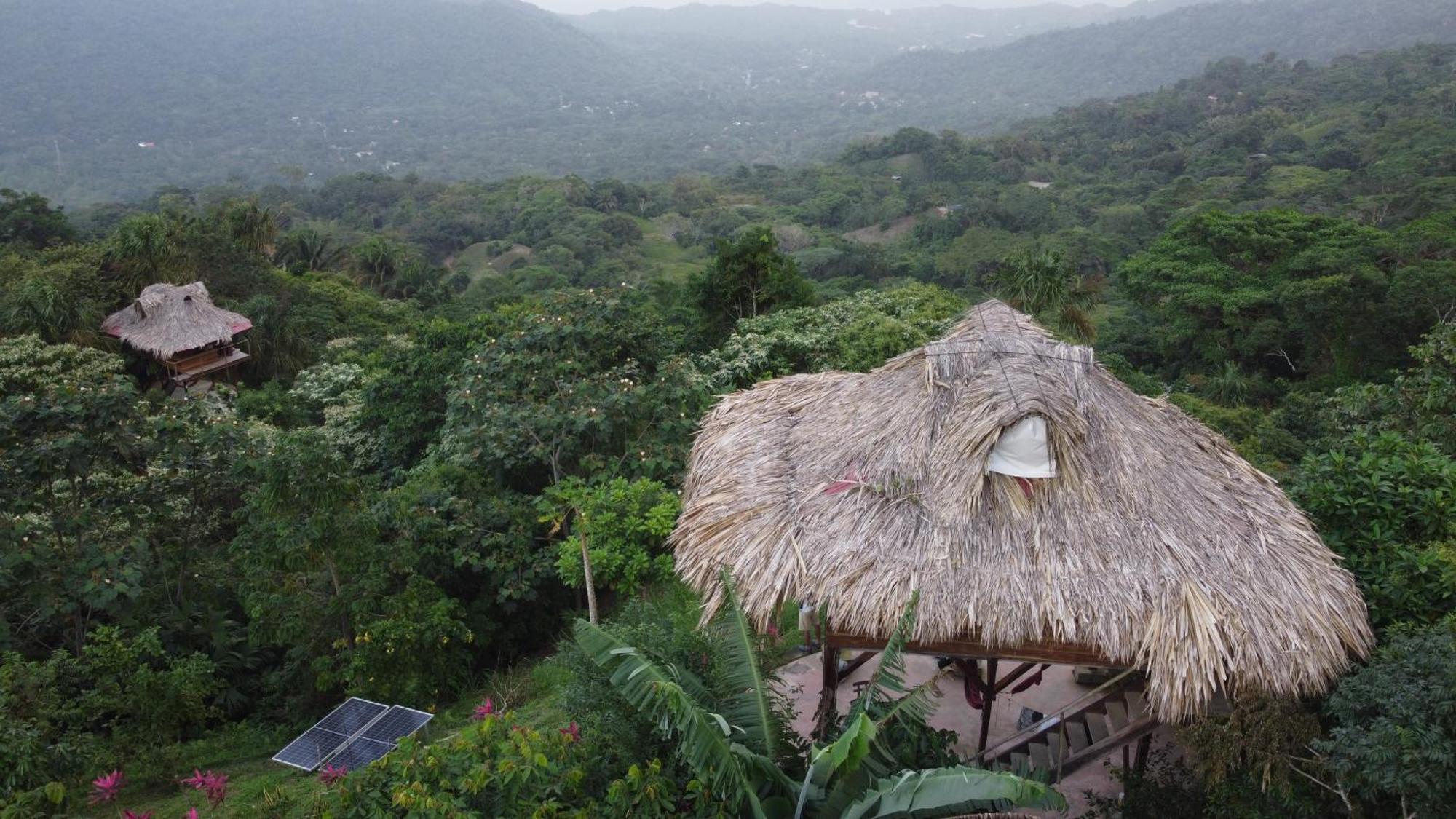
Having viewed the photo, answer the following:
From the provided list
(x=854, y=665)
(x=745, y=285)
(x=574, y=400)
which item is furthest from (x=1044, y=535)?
(x=745, y=285)

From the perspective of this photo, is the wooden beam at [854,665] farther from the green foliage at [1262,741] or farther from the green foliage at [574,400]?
the green foliage at [574,400]

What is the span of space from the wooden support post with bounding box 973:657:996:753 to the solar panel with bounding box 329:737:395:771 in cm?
406

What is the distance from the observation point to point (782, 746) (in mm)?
4805

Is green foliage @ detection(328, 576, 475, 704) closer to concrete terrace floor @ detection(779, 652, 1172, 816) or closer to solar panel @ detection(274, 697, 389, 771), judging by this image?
solar panel @ detection(274, 697, 389, 771)

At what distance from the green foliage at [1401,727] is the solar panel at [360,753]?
5.59m

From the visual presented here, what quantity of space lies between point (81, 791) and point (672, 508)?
4.62m

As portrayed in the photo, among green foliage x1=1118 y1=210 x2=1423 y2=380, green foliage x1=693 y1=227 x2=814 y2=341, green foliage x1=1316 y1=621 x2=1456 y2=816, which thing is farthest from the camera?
green foliage x1=1118 y1=210 x2=1423 y2=380

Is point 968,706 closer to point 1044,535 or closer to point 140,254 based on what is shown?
point 1044,535

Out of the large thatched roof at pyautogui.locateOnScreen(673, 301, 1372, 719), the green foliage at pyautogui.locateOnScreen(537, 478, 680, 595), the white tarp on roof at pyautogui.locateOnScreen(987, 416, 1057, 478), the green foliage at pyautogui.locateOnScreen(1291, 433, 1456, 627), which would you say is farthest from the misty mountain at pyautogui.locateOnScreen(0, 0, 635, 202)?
the green foliage at pyautogui.locateOnScreen(1291, 433, 1456, 627)

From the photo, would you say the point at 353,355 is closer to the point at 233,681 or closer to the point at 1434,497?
the point at 233,681

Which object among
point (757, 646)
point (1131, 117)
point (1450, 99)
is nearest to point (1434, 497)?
point (757, 646)

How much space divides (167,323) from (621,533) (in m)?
16.5

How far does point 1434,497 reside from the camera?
5.34m

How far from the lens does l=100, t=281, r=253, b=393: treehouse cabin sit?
19625mm
